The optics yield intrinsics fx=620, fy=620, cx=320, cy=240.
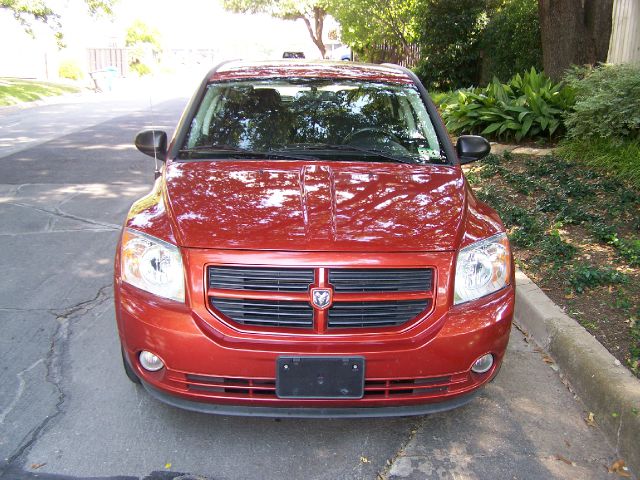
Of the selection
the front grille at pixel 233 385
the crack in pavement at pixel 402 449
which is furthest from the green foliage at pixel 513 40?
the front grille at pixel 233 385

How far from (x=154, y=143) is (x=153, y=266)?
1.54 m

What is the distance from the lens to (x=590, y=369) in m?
3.39

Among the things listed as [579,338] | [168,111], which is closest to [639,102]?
[579,338]

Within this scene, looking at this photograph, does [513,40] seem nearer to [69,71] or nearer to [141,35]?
[69,71]

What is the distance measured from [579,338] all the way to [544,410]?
2.00 ft

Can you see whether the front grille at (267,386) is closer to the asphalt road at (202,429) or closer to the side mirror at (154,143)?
the asphalt road at (202,429)

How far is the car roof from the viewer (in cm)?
432

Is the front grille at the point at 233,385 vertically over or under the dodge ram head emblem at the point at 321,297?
under

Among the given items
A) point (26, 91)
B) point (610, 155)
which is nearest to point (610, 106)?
point (610, 155)

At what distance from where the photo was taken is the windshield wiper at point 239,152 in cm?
367

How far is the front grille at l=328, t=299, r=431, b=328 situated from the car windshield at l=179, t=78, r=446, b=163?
4.10 ft

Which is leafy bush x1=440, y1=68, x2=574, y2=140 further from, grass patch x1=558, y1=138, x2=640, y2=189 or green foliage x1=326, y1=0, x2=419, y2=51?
A: green foliage x1=326, y1=0, x2=419, y2=51

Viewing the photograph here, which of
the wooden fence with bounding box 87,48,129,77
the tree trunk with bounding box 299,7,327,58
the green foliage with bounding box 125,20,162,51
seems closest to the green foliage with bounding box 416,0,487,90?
the wooden fence with bounding box 87,48,129,77

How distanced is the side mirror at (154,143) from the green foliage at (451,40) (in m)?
13.9
